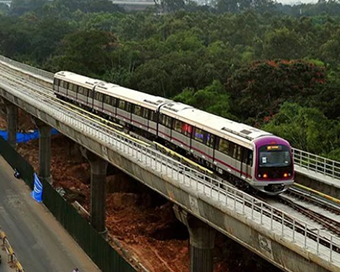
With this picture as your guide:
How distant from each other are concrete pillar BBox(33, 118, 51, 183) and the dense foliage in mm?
16185

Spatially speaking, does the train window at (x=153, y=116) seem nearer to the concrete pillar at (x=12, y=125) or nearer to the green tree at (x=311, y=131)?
the green tree at (x=311, y=131)

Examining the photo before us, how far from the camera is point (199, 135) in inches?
1270

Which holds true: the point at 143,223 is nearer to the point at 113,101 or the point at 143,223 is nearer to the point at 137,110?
the point at 137,110

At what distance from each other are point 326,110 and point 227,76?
2023cm

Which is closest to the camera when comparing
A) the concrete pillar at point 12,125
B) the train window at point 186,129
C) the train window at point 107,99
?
the train window at point 186,129

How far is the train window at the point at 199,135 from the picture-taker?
105 ft

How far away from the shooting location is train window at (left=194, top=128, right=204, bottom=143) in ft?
105

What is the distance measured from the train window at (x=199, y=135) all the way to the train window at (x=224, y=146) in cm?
226

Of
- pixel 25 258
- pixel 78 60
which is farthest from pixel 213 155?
pixel 78 60

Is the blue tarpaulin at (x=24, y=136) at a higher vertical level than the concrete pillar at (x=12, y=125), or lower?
lower

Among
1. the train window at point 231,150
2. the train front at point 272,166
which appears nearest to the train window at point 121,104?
the train window at point 231,150

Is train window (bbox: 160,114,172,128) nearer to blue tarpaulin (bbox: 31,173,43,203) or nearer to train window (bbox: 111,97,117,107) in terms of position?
train window (bbox: 111,97,117,107)

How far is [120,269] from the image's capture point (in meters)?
30.4

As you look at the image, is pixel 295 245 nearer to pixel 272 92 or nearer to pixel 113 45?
pixel 272 92
